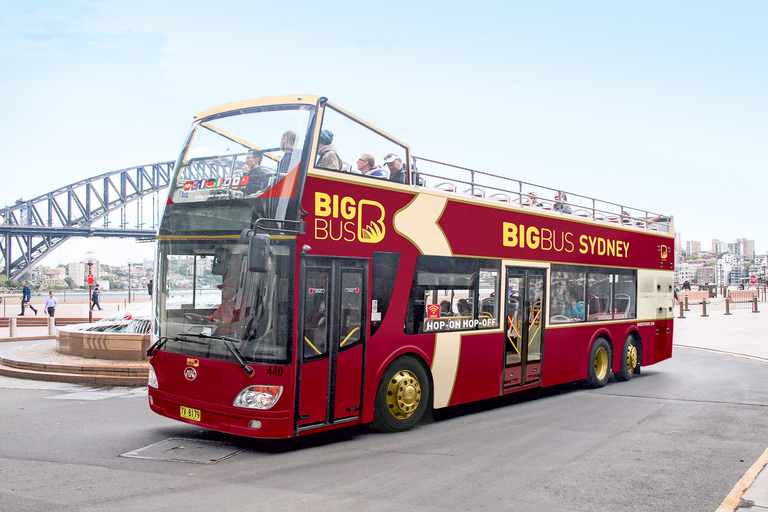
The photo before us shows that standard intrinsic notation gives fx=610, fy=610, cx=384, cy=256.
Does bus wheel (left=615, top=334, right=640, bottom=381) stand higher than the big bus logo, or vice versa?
the big bus logo

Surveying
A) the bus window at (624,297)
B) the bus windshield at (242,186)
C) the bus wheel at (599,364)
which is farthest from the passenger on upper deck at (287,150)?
the bus window at (624,297)

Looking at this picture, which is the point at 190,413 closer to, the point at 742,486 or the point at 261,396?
the point at 261,396

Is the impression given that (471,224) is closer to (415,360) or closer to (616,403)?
(415,360)

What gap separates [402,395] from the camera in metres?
7.43

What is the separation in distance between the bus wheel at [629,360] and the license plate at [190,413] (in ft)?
29.5

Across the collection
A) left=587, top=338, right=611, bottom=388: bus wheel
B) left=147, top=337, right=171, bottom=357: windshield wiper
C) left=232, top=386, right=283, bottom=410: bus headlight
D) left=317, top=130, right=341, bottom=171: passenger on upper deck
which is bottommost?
left=587, top=338, right=611, bottom=388: bus wheel

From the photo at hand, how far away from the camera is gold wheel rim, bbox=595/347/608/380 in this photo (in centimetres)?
1148

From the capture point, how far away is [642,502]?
5.09 m

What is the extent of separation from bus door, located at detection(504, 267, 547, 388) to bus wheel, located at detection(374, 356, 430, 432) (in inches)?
77.7

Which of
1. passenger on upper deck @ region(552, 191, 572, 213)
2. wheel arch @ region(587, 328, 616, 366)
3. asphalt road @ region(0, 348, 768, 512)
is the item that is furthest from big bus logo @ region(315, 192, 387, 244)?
wheel arch @ region(587, 328, 616, 366)

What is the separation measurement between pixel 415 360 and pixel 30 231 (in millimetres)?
116529

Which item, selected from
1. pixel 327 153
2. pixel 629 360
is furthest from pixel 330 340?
pixel 629 360

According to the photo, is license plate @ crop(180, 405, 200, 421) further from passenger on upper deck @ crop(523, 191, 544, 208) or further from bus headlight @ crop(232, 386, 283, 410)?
passenger on upper deck @ crop(523, 191, 544, 208)

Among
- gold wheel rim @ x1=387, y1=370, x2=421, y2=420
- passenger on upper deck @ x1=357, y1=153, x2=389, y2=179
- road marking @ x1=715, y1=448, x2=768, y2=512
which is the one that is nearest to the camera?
road marking @ x1=715, y1=448, x2=768, y2=512
